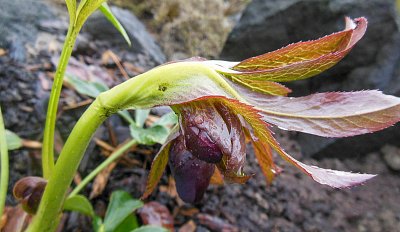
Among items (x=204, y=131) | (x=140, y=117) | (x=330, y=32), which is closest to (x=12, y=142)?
(x=140, y=117)

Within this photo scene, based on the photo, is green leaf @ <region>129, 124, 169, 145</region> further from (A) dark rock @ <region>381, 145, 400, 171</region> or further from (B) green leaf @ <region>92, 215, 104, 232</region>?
(A) dark rock @ <region>381, 145, 400, 171</region>

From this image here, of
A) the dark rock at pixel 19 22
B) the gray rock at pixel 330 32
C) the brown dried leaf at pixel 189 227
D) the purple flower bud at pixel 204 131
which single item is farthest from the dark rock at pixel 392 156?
the dark rock at pixel 19 22

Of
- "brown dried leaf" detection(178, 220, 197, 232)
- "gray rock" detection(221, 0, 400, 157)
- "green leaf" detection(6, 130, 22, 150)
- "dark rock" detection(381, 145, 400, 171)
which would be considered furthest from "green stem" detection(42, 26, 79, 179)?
"dark rock" detection(381, 145, 400, 171)

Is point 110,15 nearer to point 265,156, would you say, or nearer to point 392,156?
point 265,156

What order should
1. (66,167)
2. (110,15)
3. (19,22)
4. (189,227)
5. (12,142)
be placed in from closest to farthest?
(66,167)
(110,15)
(12,142)
(189,227)
(19,22)

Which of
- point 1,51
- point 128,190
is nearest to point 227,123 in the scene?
point 128,190

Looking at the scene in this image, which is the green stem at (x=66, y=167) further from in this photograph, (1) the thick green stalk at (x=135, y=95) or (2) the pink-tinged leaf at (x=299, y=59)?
(2) the pink-tinged leaf at (x=299, y=59)

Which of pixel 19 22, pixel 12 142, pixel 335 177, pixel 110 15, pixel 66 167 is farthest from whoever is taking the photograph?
pixel 19 22
